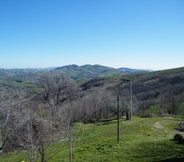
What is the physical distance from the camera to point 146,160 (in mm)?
12914

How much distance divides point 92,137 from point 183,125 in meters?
12.6

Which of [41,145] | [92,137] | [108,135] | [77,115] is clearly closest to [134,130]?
[108,135]

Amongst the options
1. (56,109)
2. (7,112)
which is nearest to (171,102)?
(56,109)

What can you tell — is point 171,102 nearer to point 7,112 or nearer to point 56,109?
point 56,109

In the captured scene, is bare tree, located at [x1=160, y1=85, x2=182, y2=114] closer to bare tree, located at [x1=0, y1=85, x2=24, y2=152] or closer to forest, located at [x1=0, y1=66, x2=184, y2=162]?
forest, located at [x1=0, y1=66, x2=184, y2=162]

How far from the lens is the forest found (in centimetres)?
1180

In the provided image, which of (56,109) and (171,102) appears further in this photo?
(171,102)

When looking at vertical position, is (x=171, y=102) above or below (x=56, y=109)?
below

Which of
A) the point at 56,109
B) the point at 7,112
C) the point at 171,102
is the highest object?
the point at 7,112

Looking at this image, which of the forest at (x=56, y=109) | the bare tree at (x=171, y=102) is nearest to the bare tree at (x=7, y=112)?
the forest at (x=56, y=109)

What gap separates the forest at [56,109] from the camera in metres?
11.8

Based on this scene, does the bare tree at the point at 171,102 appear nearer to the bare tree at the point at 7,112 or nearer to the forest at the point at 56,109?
the forest at the point at 56,109

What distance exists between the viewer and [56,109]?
1146 inches

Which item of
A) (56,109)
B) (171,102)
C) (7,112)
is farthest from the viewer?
(171,102)
